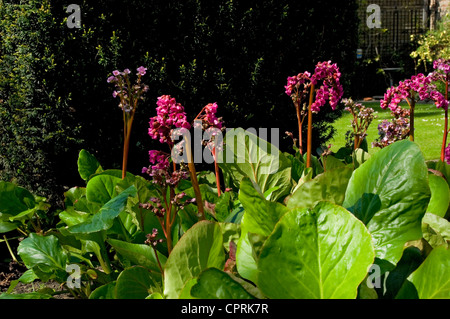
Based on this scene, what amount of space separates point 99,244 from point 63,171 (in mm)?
2409

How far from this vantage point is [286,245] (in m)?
0.73

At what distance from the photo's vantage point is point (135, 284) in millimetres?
953

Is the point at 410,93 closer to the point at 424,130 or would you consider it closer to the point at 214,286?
the point at 214,286

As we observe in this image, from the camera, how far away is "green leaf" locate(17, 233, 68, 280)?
1.27 m

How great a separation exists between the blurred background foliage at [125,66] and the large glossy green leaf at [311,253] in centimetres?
293

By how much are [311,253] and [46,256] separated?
0.81 meters

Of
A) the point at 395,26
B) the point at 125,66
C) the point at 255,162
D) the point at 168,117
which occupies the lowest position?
the point at 255,162

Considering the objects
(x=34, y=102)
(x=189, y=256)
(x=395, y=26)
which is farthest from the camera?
(x=395, y=26)

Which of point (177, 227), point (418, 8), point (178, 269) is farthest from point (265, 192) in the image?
point (418, 8)

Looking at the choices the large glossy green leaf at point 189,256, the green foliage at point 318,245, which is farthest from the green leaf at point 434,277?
the large glossy green leaf at point 189,256

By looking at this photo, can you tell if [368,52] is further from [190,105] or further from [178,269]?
[178,269]

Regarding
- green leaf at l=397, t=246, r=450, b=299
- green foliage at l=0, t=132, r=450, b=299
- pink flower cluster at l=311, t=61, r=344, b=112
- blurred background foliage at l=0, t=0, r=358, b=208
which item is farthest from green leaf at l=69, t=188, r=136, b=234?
blurred background foliage at l=0, t=0, r=358, b=208

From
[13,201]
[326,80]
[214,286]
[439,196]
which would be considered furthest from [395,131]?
[13,201]

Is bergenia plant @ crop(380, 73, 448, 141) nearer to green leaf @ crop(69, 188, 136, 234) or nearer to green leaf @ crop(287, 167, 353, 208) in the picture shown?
green leaf @ crop(287, 167, 353, 208)
